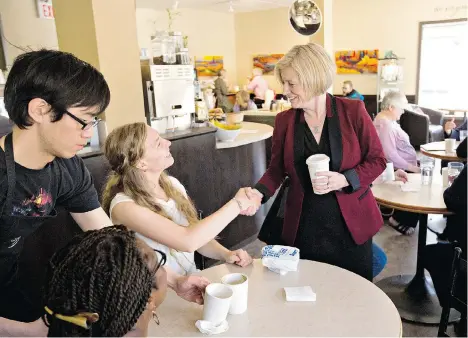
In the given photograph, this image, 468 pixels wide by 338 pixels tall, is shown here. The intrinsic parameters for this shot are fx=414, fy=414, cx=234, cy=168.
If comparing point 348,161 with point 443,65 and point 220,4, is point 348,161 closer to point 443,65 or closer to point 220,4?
point 443,65

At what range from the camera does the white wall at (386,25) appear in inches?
349

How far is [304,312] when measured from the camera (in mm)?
1370

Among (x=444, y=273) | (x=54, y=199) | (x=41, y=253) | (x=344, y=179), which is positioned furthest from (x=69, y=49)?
(x=444, y=273)

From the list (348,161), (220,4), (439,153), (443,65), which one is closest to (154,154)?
(348,161)

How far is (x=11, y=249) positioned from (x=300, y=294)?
1001 millimetres

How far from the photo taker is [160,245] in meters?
1.75

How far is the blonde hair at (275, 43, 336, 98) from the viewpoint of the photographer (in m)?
1.92

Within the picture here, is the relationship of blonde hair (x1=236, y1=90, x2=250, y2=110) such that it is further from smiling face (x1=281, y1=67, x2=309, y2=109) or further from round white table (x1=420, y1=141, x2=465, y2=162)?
smiling face (x1=281, y1=67, x2=309, y2=109)

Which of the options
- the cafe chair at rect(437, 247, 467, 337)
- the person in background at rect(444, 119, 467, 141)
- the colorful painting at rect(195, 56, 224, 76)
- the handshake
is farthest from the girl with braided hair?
the colorful painting at rect(195, 56, 224, 76)

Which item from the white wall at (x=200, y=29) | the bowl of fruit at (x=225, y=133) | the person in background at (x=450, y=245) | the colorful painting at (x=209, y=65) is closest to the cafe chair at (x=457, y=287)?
the person in background at (x=450, y=245)

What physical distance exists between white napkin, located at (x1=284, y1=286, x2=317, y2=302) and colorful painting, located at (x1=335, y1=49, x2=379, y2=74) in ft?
30.5

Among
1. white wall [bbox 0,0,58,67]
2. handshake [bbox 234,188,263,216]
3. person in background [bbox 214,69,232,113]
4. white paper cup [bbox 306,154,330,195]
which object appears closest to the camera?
handshake [bbox 234,188,263,216]

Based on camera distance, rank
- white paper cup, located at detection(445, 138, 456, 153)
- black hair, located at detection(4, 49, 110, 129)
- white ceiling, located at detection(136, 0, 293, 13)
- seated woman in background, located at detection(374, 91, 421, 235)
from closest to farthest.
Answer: black hair, located at detection(4, 49, 110, 129), seated woman in background, located at detection(374, 91, 421, 235), white paper cup, located at detection(445, 138, 456, 153), white ceiling, located at detection(136, 0, 293, 13)

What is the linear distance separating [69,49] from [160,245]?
5.78 feet
